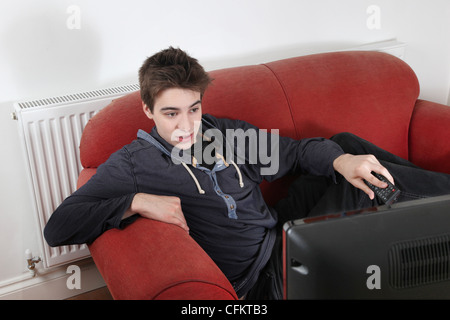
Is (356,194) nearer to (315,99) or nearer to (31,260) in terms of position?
(315,99)

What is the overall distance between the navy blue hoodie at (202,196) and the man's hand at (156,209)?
0.9 inches

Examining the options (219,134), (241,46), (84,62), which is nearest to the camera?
(219,134)

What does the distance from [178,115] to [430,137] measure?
998 millimetres

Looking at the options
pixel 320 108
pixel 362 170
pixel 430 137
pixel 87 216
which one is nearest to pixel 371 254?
pixel 362 170

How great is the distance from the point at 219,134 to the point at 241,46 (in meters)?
0.71

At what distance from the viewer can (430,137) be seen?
1776 mm

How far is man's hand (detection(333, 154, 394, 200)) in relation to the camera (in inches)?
43.7

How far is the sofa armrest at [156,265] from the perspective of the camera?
948 mm

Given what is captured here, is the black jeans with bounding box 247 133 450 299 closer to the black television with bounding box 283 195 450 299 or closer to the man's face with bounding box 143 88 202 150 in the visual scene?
the man's face with bounding box 143 88 202 150

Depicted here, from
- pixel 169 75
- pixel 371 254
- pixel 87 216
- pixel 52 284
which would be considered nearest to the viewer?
pixel 371 254

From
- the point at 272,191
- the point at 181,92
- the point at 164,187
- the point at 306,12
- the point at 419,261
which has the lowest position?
the point at 272,191

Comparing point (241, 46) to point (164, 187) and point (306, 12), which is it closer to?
point (306, 12)
